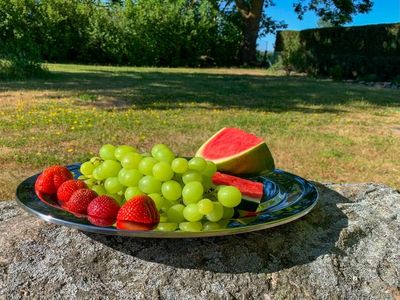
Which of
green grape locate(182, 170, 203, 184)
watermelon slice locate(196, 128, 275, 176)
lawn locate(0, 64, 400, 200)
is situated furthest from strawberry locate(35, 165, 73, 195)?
lawn locate(0, 64, 400, 200)

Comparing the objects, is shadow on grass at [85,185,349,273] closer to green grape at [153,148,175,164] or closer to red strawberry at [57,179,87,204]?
red strawberry at [57,179,87,204]

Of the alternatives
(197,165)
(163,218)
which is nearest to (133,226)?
(163,218)

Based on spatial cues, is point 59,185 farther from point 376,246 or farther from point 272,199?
point 376,246

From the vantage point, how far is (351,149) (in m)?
6.48

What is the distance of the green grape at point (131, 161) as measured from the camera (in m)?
1.71

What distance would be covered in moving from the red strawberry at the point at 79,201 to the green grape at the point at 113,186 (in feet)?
0.34

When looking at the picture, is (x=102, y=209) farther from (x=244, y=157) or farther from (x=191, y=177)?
(x=244, y=157)

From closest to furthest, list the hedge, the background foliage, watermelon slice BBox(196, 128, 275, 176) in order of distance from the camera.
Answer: watermelon slice BBox(196, 128, 275, 176) < the hedge < the background foliage

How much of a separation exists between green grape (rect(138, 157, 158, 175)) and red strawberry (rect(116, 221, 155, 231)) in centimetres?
27

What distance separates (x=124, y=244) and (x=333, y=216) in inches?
33.4

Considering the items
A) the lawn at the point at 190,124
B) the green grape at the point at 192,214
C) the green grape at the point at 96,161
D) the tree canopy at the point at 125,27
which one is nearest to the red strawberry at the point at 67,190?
the green grape at the point at 96,161

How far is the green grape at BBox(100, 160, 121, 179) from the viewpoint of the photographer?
5.65ft

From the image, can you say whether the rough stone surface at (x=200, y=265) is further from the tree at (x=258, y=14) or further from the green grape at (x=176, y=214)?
the tree at (x=258, y=14)

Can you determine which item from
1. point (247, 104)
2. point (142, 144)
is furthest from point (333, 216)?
point (247, 104)
